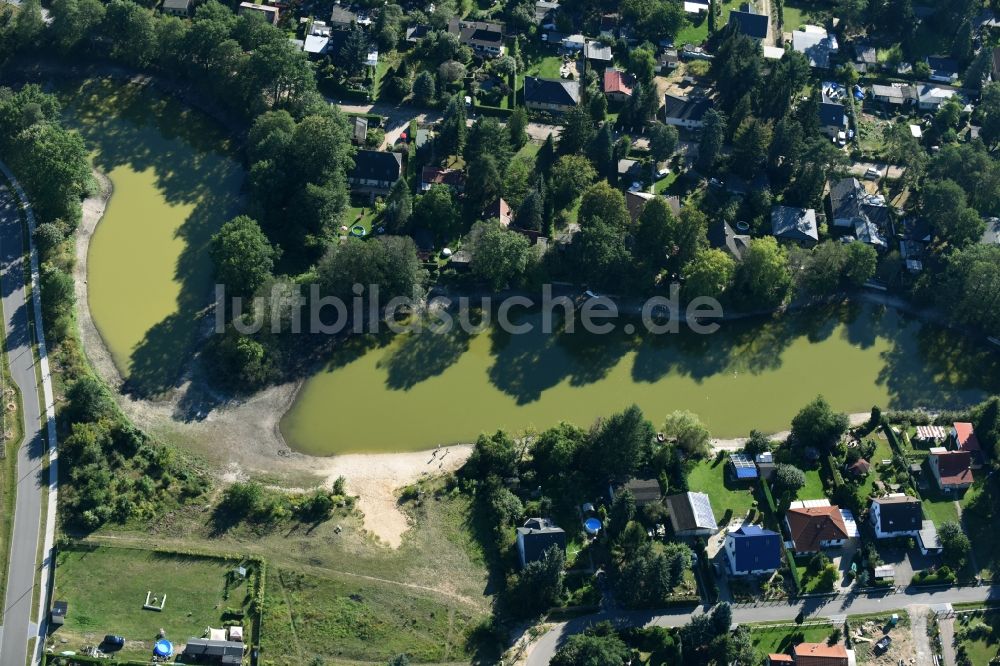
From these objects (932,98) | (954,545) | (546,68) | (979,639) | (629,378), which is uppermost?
(546,68)

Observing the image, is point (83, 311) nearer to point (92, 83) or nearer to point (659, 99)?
point (92, 83)

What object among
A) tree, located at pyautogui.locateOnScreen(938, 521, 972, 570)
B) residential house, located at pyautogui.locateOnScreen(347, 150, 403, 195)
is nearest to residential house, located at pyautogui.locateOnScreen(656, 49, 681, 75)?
residential house, located at pyautogui.locateOnScreen(347, 150, 403, 195)

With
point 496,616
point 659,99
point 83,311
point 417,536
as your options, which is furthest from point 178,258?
point 659,99

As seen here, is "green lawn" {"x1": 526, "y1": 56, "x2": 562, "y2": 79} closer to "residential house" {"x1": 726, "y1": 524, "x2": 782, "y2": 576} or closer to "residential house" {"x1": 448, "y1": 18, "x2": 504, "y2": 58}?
"residential house" {"x1": 448, "y1": 18, "x2": 504, "y2": 58}

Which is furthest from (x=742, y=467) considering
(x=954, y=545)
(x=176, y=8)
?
(x=176, y=8)

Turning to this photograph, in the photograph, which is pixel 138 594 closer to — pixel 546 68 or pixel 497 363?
pixel 497 363
